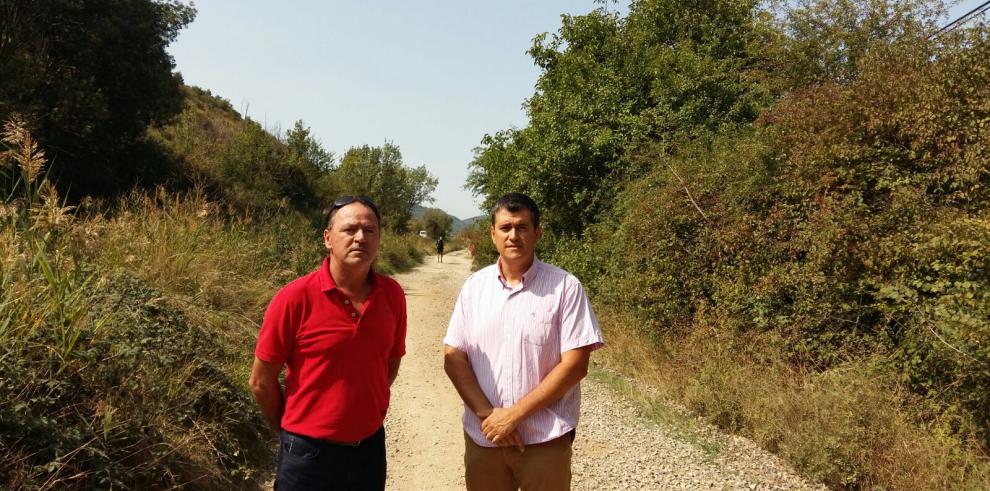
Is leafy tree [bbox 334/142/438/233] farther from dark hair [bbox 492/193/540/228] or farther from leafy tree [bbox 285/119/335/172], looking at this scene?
dark hair [bbox 492/193/540/228]

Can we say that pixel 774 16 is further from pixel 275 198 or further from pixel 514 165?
pixel 275 198

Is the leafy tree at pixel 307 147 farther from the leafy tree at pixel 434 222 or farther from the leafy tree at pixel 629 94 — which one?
the leafy tree at pixel 434 222

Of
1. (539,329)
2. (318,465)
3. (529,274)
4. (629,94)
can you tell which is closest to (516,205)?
(529,274)

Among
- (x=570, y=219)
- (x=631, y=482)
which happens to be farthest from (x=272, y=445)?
(x=570, y=219)

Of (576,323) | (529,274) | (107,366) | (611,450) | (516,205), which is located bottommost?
(611,450)

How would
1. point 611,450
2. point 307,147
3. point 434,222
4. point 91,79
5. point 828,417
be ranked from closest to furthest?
1. point 828,417
2. point 611,450
3. point 91,79
4. point 307,147
5. point 434,222

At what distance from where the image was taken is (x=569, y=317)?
248 cm

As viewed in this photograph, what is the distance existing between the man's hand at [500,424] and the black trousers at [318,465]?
0.56 m

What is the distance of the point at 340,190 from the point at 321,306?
2375 cm

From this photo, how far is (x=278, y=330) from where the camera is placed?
7.30 ft

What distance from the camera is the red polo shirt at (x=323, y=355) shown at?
2.23m

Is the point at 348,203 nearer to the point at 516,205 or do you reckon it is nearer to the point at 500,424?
the point at 516,205

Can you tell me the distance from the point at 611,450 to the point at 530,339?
11.3ft

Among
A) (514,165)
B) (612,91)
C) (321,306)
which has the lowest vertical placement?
(321,306)
